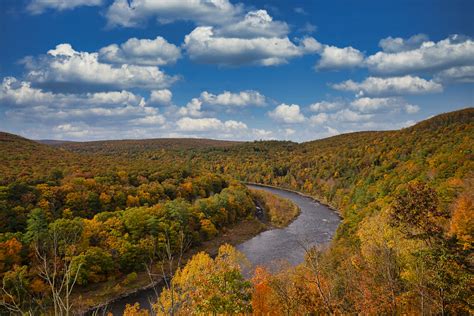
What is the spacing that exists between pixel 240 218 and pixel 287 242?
1911cm

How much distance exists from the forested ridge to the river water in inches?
212

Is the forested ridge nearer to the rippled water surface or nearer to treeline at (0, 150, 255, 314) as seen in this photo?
treeline at (0, 150, 255, 314)

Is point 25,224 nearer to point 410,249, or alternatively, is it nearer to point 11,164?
point 11,164

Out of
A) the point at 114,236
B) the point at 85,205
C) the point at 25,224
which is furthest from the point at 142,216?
the point at 25,224

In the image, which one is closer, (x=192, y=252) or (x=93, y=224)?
(x=93, y=224)

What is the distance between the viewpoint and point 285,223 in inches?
3159

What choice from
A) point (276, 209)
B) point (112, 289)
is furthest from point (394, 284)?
point (276, 209)

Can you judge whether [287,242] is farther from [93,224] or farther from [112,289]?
[93,224]

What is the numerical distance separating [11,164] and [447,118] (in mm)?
146883

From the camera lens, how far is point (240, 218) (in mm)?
82188

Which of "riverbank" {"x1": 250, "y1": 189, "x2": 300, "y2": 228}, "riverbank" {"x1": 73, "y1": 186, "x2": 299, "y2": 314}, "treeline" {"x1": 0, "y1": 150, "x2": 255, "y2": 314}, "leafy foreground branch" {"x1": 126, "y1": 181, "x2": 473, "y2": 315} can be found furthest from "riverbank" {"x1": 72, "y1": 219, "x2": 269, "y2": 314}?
"riverbank" {"x1": 250, "y1": 189, "x2": 300, "y2": 228}

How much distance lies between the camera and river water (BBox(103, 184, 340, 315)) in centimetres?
4444

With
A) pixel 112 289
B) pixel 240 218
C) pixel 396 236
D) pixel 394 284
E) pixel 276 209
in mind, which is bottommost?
pixel 112 289

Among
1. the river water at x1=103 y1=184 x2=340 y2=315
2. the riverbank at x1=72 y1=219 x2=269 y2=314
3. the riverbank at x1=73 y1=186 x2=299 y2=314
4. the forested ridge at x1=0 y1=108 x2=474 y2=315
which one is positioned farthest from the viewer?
the river water at x1=103 y1=184 x2=340 y2=315
